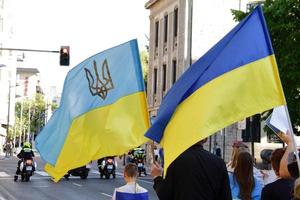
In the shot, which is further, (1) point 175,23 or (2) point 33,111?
(2) point 33,111

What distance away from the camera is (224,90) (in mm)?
6188

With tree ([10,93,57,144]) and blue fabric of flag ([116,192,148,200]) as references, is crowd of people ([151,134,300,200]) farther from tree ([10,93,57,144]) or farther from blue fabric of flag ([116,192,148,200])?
tree ([10,93,57,144])

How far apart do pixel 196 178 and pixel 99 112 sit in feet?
8.15

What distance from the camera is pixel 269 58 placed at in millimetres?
6242

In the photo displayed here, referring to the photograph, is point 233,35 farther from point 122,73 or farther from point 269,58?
point 122,73

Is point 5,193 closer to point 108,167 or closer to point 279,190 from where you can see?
point 108,167

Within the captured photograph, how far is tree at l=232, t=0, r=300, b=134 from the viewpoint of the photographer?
87.6 feet

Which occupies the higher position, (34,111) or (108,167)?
(34,111)

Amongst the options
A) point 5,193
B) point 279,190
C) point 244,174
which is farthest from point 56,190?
point 279,190

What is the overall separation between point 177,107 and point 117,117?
1.66 meters

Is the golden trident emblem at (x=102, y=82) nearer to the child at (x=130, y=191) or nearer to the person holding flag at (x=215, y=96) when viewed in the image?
the child at (x=130, y=191)

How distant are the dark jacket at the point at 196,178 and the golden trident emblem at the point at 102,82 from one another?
2330 mm

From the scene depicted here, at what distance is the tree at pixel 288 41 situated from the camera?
87.6ft

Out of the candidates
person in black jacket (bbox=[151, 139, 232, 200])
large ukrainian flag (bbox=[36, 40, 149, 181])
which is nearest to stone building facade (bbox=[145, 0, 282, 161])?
large ukrainian flag (bbox=[36, 40, 149, 181])
